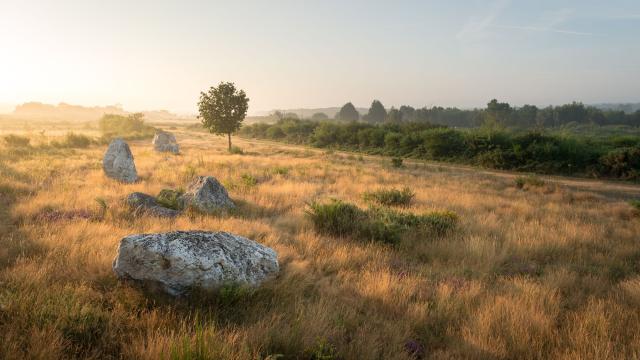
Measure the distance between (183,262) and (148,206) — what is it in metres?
5.87

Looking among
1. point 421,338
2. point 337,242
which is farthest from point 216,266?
point 337,242

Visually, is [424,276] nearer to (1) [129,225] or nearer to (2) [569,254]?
(2) [569,254]

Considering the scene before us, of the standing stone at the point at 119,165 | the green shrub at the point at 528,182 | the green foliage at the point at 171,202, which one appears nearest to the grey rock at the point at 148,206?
the green foliage at the point at 171,202

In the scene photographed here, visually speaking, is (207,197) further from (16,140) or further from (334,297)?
(16,140)

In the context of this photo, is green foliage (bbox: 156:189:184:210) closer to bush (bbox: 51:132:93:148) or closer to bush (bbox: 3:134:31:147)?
bush (bbox: 3:134:31:147)

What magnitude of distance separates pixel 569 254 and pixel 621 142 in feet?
106

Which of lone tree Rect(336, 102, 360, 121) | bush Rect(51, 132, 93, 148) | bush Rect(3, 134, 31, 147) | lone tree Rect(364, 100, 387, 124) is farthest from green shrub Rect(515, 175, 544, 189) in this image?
lone tree Rect(336, 102, 360, 121)

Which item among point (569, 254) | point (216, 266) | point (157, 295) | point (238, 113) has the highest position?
point (238, 113)

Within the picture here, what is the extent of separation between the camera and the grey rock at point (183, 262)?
3957 millimetres

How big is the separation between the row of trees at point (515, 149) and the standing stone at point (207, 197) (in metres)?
28.6

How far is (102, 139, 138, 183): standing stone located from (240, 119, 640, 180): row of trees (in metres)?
30.3

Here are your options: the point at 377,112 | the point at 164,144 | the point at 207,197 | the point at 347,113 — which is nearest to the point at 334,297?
the point at 207,197

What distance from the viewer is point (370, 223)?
7641mm

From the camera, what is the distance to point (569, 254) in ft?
23.0
